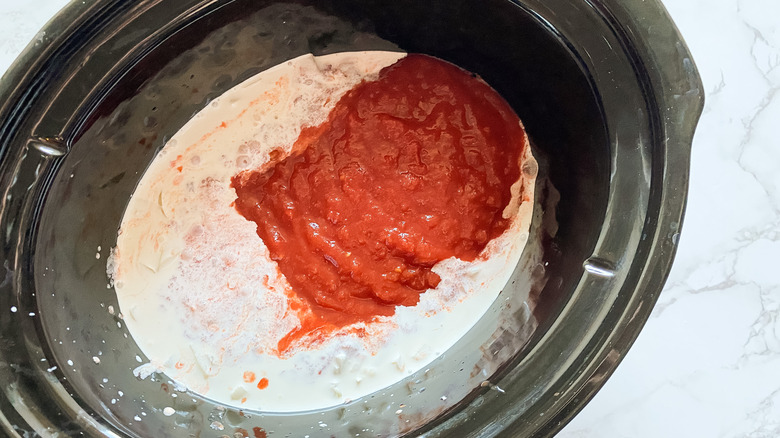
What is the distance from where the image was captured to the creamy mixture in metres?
1.13

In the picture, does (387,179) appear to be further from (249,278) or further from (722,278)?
(722,278)

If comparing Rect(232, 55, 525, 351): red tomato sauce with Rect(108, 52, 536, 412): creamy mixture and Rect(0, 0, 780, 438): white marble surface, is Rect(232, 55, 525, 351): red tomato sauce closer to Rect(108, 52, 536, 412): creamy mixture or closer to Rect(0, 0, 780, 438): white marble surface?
Rect(108, 52, 536, 412): creamy mixture

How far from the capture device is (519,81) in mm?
1094

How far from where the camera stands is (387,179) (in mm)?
1170

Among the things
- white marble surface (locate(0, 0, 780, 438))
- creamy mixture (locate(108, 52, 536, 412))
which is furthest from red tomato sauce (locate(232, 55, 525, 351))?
white marble surface (locate(0, 0, 780, 438))

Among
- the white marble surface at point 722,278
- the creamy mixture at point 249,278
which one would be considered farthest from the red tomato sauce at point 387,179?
the white marble surface at point 722,278

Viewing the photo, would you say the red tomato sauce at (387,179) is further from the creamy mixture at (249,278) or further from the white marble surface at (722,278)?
the white marble surface at (722,278)

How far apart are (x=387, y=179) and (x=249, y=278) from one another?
1.17 ft

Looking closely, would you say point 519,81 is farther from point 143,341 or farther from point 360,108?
point 143,341

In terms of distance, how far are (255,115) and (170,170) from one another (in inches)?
8.0

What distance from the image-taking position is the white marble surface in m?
1.21

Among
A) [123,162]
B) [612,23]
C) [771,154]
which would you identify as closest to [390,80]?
[612,23]

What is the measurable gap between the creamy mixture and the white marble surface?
38 centimetres

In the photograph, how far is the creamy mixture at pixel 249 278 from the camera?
1.13 metres
